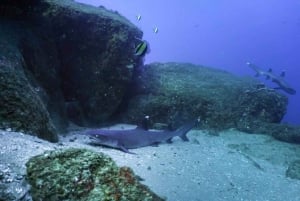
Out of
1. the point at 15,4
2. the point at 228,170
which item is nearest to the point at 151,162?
the point at 228,170

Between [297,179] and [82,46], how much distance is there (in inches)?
282

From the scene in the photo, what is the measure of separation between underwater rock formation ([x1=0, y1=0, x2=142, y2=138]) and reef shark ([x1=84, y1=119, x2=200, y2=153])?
1.50 m

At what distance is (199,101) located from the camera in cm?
1259

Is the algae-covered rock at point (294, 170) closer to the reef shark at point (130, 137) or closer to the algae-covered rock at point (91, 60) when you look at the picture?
the reef shark at point (130, 137)

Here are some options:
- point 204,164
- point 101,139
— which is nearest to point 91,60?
point 101,139

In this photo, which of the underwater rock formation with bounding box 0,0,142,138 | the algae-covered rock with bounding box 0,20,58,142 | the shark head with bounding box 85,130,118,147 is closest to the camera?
the algae-covered rock with bounding box 0,20,58,142

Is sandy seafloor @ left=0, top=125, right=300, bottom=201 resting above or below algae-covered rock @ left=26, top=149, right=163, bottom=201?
below

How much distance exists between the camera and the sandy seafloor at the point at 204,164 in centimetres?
516

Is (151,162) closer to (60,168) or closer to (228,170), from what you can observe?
(228,170)

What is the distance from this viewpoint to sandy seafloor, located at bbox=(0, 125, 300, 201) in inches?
203

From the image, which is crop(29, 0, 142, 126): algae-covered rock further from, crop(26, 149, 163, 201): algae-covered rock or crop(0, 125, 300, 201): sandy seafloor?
crop(26, 149, 163, 201): algae-covered rock

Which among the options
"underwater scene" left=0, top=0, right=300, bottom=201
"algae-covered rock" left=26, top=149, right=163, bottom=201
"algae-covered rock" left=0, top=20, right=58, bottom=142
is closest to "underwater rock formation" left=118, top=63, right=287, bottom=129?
"underwater scene" left=0, top=0, right=300, bottom=201

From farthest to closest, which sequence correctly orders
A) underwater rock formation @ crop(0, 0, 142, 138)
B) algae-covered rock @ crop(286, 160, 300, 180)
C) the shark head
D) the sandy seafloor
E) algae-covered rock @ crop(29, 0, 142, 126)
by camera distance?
algae-covered rock @ crop(29, 0, 142, 126)
underwater rock formation @ crop(0, 0, 142, 138)
algae-covered rock @ crop(286, 160, 300, 180)
the shark head
the sandy seafloor

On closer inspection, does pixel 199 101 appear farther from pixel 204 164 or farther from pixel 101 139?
pixel 101 139
